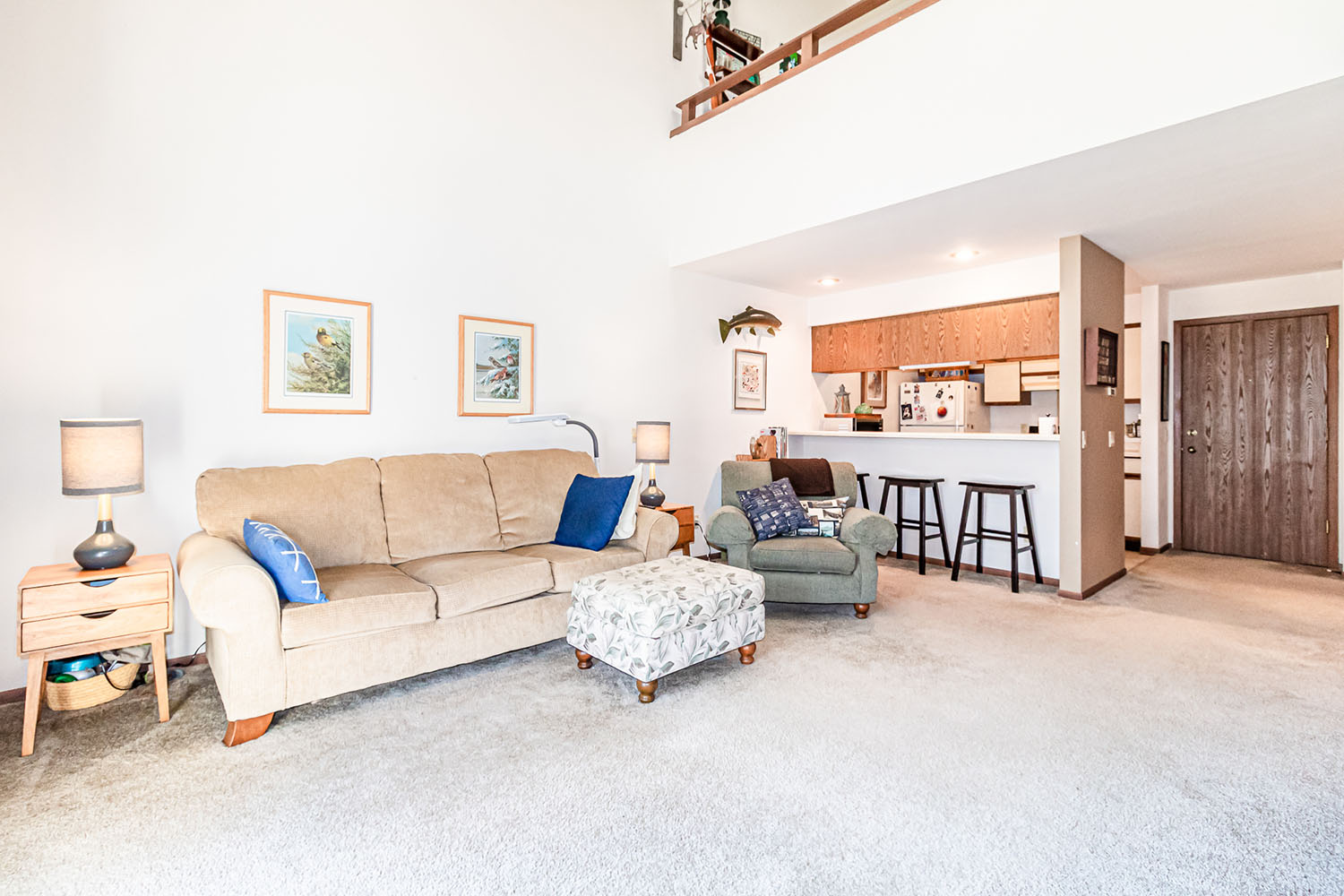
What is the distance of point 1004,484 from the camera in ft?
15.7

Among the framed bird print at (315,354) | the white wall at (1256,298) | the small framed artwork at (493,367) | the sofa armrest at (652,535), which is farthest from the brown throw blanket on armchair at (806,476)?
the white wall at (1256,298)

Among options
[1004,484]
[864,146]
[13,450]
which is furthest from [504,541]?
[1004,484]

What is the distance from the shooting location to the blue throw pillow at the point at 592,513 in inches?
140

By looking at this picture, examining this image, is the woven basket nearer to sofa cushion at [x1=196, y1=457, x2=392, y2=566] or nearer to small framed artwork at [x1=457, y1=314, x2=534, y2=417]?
sofa cushion at [x1=196, y1=457, x2=392, y2=566]

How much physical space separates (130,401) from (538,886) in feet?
9.31

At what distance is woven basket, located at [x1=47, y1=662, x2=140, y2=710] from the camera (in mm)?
2582

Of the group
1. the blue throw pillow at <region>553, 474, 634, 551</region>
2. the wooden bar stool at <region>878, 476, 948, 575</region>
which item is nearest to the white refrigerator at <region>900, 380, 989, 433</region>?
the wooden bar stool at <region>878, 476, 948, 575</region>

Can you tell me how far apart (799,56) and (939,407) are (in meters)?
2.99

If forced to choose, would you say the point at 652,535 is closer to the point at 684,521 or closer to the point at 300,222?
the point at 684,521

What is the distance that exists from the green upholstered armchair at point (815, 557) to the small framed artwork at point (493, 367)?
153 cm

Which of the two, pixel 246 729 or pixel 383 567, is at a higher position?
pixel 383 567

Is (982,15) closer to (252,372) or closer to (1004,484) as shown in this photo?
(1004,484)

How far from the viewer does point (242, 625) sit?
2.32 meters

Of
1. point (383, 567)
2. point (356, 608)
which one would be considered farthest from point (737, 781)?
point (383, 567)
